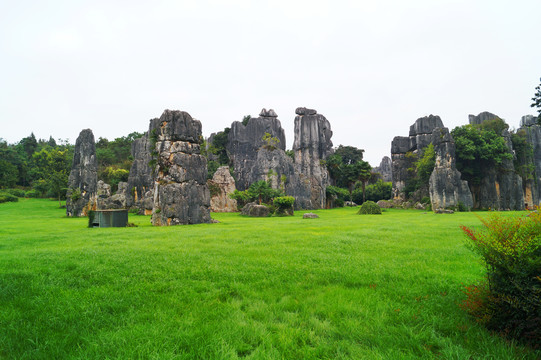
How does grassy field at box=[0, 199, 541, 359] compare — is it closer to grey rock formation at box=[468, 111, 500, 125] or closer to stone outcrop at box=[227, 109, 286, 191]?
grey rock formation at box=[468, 111, 500, 125]

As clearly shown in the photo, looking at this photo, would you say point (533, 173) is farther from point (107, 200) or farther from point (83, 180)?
point (83, 180)

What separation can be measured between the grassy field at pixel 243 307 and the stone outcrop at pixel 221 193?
95.3ft

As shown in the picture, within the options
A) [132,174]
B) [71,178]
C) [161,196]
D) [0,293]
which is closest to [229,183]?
[132,174]

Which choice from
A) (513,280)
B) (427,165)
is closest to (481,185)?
(427,165)

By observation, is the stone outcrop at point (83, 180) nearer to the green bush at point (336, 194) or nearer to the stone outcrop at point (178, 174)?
the stone outcrop at point (178, 174)

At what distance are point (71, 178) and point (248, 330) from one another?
33.3m

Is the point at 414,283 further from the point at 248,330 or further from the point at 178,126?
the point at 178,126

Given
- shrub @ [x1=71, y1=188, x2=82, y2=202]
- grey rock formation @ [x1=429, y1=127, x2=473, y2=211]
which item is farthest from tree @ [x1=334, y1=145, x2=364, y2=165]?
shrub @ [x1=71, y1=188, x2=82, y2=202]

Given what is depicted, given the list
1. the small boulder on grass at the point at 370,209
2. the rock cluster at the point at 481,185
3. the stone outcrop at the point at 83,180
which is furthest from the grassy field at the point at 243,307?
the stone outcrop at the point at 83,180

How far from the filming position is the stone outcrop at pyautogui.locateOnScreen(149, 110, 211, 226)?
1734 centimetres

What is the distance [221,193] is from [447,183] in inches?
985

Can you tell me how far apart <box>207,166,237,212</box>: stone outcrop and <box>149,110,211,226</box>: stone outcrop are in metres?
16.4

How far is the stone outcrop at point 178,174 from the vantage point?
1734 cm

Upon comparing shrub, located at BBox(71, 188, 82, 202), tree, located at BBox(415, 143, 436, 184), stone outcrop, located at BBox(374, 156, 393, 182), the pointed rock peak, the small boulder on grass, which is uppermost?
the pointed rock peak
